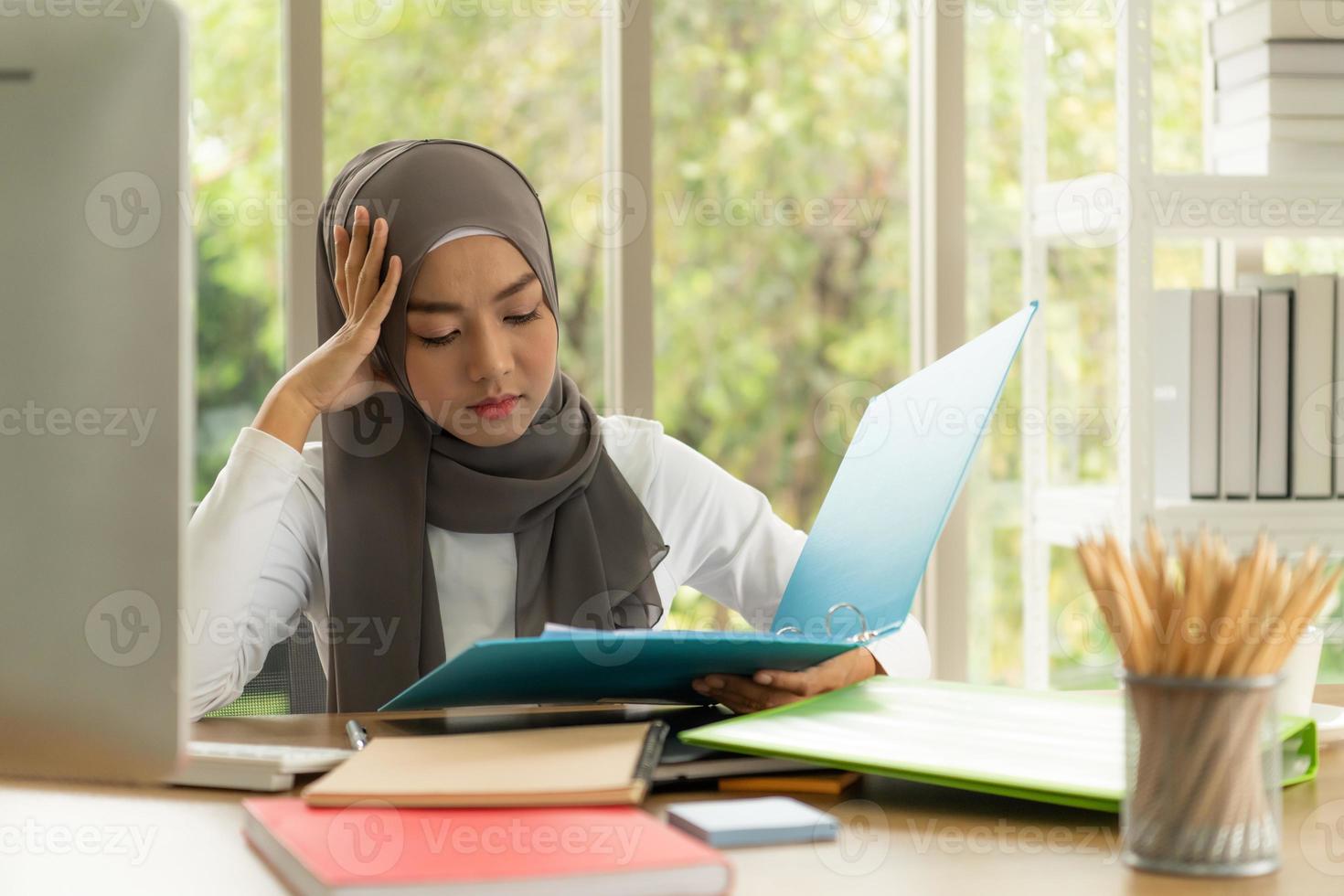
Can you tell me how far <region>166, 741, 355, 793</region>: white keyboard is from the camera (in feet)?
2.54

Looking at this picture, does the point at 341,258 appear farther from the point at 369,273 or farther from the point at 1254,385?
the point at 1254,385

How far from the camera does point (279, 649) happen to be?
1.36 m

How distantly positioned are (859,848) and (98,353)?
0.43 meters

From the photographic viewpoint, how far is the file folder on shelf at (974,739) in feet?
2.30

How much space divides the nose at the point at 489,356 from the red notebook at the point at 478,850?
71 cm

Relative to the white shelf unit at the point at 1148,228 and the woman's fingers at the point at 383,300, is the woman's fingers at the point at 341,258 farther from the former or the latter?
the white shelf unit at the point at 1148,228

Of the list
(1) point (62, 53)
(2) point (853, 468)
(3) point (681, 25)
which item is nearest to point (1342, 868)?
(2) point (853, 468)

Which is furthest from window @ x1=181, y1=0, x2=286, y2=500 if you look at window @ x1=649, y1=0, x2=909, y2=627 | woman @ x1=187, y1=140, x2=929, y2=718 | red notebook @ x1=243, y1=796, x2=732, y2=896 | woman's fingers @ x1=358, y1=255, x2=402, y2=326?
red notebook @ x1=243, y1=796, x2=732, y2=896

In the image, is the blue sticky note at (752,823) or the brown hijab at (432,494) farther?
the brown hijab at (432,494)

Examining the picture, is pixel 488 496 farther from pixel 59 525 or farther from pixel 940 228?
pixel 940 228

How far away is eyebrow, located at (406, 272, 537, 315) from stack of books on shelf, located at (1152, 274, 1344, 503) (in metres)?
1.03

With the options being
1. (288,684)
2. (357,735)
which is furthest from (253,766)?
(288,684)

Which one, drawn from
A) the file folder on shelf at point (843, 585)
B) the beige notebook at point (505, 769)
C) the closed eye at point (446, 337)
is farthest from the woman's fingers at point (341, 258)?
the beige notebook at point (505, 769)

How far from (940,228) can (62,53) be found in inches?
75.5
